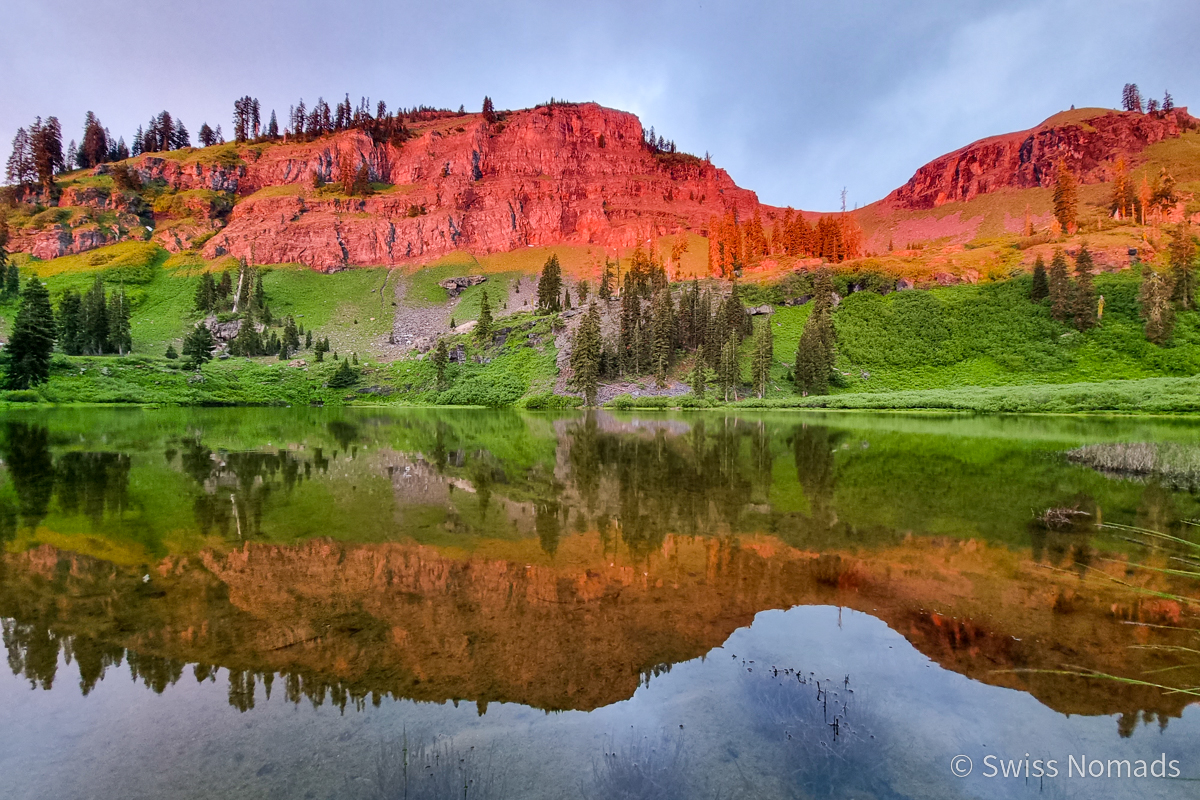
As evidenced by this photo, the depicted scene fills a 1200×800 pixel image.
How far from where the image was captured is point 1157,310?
245ft

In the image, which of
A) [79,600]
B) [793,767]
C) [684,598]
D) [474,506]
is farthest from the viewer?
[474,506]

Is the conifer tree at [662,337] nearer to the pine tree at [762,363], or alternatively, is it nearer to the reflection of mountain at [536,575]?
the pine tree at [762,363]

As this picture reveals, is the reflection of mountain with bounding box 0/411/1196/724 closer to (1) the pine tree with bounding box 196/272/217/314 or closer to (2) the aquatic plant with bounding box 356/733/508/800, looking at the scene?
(2) the aquatic plant with bounding box 356/733/508/800

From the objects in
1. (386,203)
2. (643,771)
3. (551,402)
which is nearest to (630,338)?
(551,402)

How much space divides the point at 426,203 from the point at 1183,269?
18794 cm

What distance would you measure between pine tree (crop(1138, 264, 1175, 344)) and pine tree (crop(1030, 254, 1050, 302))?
12.9 metres

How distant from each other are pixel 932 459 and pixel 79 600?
26.7 m

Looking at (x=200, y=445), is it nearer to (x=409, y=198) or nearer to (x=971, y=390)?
(x=971, y=390)

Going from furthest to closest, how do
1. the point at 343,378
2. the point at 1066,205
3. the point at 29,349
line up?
the point at 1066,205
the point at 343,378
the point at 29,349

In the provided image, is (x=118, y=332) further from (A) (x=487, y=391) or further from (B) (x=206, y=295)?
(A) (x=487, y=391)

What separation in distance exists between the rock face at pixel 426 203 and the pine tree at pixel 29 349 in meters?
109

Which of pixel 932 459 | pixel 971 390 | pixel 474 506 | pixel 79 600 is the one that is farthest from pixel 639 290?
pixel 79 600

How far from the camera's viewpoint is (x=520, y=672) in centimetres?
562

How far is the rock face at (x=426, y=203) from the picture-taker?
160875mm
